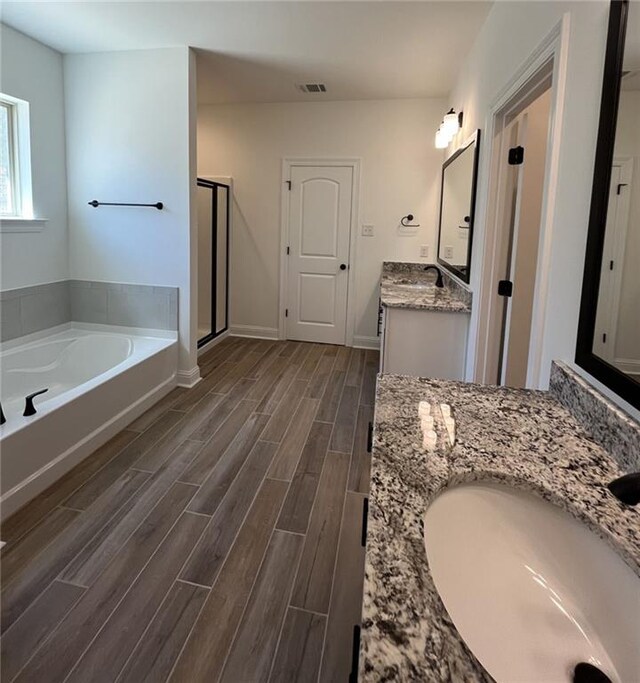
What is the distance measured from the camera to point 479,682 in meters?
0.53

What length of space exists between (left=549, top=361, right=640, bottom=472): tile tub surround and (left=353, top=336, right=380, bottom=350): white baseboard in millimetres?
3611

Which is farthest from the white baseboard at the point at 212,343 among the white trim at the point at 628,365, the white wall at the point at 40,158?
the white trim at the point at 628,365

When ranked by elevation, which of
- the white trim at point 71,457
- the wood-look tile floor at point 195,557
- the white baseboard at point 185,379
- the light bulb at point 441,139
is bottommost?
the wood-look tile floor at point 195,557

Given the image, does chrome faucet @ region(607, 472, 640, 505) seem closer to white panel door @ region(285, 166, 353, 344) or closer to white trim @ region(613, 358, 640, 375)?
white trim @ region(613, 358, 640, 375)

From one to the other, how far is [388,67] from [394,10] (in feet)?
3.23

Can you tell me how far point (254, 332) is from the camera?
209 inches

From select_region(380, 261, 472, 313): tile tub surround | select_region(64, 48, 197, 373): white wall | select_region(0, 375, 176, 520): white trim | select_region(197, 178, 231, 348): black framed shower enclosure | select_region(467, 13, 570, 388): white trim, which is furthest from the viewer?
select_region(197, 178, 231, 348): black framed shower enclosure

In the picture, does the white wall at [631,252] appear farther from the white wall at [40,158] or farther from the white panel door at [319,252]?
the white panel door at [319,252]

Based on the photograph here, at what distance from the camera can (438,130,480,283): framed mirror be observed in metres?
3.02

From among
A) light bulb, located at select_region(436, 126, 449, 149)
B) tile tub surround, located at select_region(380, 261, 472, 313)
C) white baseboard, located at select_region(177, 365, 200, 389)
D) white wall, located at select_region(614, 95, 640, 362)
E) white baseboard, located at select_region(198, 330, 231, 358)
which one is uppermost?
light bulb, located at select_region(436, 126, 449, 149)

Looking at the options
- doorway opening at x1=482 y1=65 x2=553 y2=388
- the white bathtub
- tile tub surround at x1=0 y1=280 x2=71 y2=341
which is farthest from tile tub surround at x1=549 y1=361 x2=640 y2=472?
tile tub surround at x1=0 y1=280 x2=71 y2=341

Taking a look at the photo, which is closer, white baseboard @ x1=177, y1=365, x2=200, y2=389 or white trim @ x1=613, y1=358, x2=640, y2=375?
white trim @ x1=613, y1=358, x2=640, y2=375

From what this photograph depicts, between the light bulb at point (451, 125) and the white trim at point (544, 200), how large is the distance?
96 centimetres

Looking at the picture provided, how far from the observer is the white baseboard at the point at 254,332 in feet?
17.3
